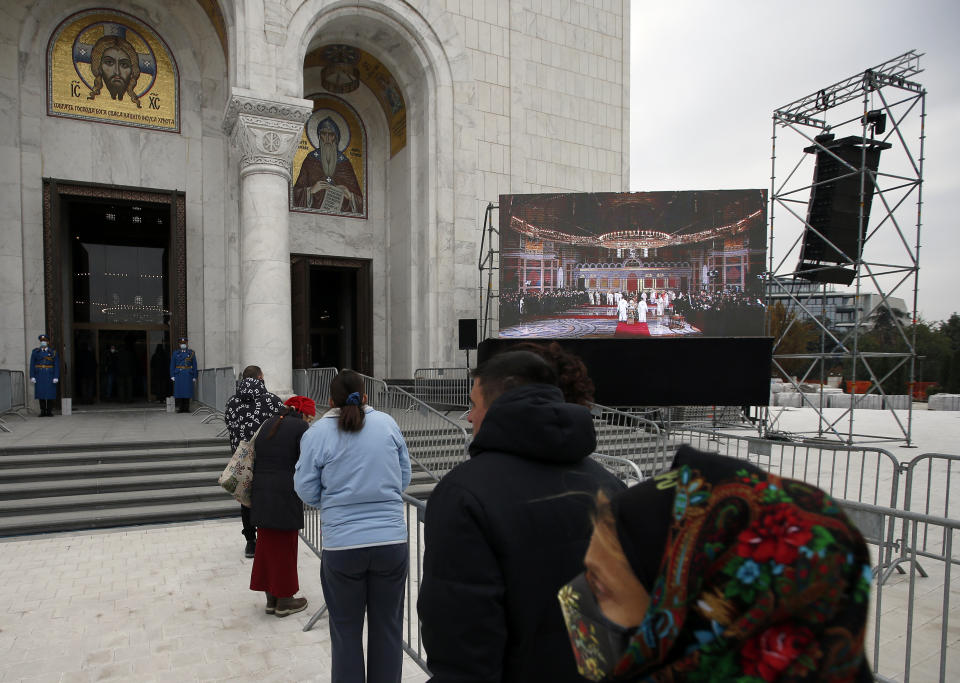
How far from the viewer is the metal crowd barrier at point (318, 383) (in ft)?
45.3

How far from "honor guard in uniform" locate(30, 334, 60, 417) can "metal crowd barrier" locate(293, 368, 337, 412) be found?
17.4ft

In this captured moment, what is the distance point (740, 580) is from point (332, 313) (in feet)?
68.8

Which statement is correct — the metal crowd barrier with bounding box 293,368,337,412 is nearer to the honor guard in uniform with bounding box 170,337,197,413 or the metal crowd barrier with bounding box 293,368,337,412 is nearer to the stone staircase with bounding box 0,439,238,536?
the honor guard in uniform with bounding box 170,337,197,413

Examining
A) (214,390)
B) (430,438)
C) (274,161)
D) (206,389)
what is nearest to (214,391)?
(214,390)

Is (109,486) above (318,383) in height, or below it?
below

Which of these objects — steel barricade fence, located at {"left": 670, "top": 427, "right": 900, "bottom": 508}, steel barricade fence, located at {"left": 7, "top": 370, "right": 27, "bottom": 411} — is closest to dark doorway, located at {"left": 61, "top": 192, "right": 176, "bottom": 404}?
steel barricade fence, located at {"left": 7, "top": 370, "right": 27, "bottom": 411}

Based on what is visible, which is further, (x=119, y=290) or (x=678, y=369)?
(x=119, y=290)

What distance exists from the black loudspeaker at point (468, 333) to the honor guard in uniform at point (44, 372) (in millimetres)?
9229

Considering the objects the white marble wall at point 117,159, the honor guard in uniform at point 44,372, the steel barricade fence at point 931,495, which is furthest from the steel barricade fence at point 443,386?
the steel barricade fence at point 931,495

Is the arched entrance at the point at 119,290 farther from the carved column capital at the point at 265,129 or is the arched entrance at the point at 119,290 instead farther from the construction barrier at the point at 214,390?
the carved column capital at the point at 265,129

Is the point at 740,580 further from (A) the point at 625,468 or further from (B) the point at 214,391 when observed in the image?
(B) the point at 214,391

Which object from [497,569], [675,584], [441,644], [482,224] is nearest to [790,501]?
[675,584]

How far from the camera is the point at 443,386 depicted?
15.1 m

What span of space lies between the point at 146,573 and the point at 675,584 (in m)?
6.54
